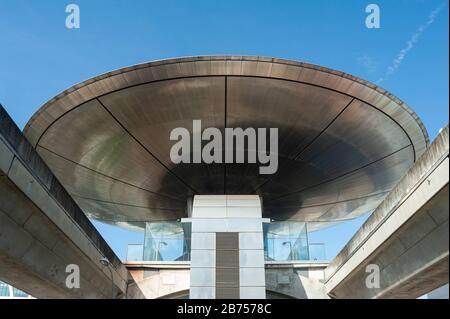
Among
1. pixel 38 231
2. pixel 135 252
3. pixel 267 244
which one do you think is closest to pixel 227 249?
pixel 267 244

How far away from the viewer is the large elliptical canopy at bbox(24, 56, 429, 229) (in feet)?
42.0

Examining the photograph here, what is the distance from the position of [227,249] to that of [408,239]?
738 centimetres

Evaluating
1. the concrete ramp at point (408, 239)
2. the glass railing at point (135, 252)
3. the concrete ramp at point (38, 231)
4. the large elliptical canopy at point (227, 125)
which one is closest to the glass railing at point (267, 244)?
the glass railing at point (135, 252)

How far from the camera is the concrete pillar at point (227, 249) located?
16562 mm

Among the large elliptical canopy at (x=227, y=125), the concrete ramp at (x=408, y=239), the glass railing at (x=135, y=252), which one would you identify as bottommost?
the concrete ramp at (x=408, y=239)

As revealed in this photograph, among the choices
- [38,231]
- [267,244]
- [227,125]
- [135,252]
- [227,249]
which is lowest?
[38,231]

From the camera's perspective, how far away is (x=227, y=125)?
50.1ft

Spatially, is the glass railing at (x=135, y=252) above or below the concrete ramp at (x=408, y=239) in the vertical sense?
above

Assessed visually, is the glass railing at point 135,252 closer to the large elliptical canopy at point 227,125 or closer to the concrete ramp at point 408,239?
the large elliptical canopy at point 227,125

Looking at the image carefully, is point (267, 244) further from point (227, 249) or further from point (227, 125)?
point (227, 125)

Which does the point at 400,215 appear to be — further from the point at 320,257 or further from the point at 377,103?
the point at 320,257

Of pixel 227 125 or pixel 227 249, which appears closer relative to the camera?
pixel 227 125

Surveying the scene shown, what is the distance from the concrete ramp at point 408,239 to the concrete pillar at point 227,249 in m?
3.69

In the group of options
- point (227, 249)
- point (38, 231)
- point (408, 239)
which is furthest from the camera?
point (227, 249)
